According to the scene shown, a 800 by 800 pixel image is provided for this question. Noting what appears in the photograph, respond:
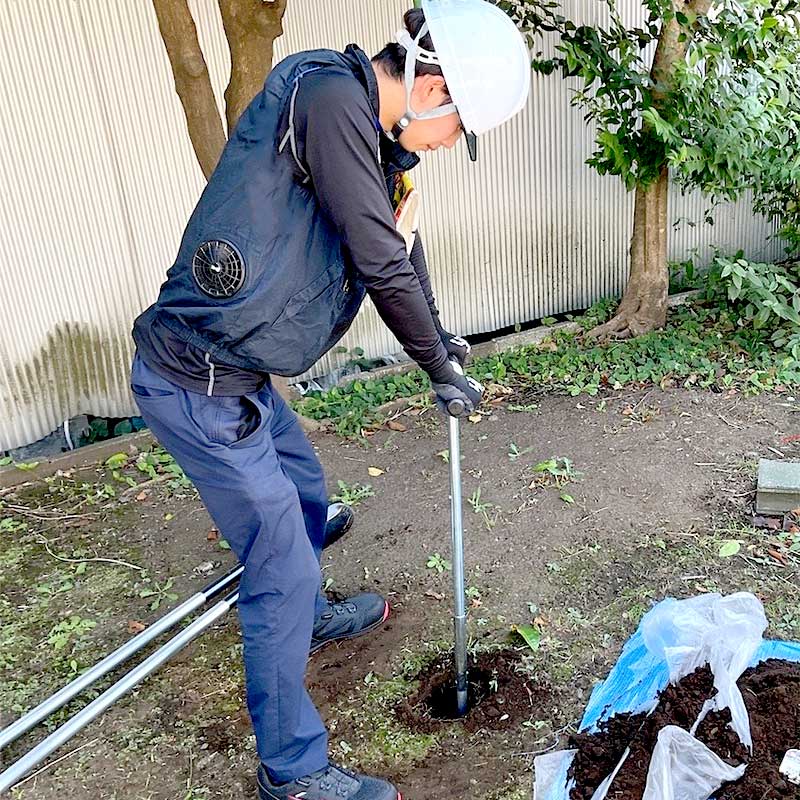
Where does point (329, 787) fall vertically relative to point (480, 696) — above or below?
above

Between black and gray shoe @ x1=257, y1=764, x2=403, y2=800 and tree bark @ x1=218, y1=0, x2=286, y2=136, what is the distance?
9.07 feet

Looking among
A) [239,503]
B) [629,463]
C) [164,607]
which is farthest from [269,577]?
[629,463]

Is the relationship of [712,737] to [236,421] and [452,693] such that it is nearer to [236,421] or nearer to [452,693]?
[452,693]

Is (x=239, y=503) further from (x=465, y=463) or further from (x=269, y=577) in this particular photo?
(x=465, y=463)

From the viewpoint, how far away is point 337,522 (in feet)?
11.6

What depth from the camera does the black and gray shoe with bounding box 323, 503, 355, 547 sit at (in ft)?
11.5

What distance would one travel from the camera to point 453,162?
205 inches

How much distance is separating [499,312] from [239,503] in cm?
397

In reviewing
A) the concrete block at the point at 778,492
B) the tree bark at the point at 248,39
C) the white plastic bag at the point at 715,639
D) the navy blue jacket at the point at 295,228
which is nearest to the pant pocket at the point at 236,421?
the navy blue jacket at the point at 295,228

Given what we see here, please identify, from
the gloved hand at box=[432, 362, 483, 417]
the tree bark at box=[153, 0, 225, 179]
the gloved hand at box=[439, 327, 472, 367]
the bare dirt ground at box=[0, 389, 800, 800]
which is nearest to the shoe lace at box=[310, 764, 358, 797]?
the bare dirt ground at box=[0, 389, 800, 800]

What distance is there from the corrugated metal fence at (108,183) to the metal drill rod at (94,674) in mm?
2224

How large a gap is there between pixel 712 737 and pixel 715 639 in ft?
1.07

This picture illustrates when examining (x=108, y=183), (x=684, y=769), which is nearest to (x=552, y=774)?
(x=684, y=769)

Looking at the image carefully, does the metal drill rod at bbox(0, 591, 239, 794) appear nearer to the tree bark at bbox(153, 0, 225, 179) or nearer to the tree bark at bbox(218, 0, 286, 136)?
the tree bark at bbox(218, 0, 286, 136)
